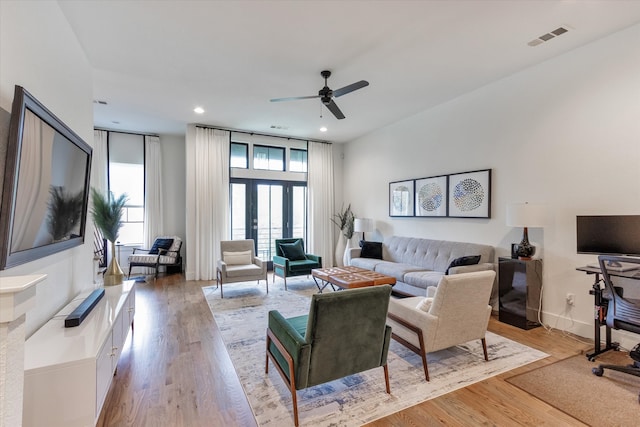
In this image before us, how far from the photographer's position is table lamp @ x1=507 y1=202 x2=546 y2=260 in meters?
3.35

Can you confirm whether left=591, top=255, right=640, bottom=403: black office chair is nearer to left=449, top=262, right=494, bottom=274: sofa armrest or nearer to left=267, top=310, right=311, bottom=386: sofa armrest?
left=449, top=262, right=494, bottom=274: sofa armrest

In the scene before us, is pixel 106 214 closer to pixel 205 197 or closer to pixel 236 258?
pixel 236 258

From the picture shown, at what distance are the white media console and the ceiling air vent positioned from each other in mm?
4741

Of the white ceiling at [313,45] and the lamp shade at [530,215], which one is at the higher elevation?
the white ceiling at [313,45]

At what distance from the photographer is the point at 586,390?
89.8 inches

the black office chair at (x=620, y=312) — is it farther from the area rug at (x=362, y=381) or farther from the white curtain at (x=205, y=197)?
the white curtain at (x=205, y=197)

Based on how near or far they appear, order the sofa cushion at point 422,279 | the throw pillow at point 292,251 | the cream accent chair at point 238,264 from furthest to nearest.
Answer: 1. the throw pillow at point 292,251
2. the cream accent chair at point 238,264
3. the sofa cushion at point 422,279

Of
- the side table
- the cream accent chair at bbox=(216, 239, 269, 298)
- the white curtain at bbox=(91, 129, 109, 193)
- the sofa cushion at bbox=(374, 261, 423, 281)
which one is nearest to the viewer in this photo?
the side table

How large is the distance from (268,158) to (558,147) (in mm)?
5440

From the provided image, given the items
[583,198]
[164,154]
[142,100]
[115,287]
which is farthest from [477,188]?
[164,154]

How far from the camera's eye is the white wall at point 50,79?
5.66 ft

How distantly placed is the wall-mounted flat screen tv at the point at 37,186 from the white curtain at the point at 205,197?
3406mm

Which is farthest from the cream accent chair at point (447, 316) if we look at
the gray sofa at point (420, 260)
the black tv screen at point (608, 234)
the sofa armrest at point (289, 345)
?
the black tv screen at point (608, 234)

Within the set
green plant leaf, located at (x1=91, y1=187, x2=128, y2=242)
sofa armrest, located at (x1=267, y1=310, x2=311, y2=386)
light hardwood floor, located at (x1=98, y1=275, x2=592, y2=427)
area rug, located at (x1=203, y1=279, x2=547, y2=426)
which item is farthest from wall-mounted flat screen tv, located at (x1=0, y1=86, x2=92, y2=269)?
area rug, located at (x1=203, y1=279, x2=547, y2=426)
